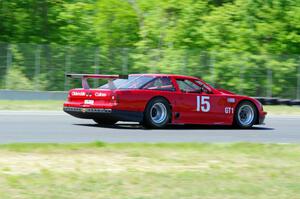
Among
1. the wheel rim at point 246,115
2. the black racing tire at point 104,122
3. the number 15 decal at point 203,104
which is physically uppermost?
the number 15 decal at point 203,104

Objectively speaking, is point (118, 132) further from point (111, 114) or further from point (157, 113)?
point (157, 113)

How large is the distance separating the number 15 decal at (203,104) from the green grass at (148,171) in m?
4.53

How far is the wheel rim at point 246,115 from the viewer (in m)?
17.4

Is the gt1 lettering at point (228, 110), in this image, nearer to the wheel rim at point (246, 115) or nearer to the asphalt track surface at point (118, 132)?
the wheel rim at point (246, 115)

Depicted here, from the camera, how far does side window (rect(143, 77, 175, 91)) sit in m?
16.2

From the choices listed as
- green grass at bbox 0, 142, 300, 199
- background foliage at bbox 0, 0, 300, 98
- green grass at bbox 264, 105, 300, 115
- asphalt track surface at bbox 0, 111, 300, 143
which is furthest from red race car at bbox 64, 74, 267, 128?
background foliage at bbox 0, 0, 300, 98

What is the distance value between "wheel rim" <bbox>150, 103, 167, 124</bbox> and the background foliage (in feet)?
44.4

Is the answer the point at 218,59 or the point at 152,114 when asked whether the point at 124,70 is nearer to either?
the point at 218,59

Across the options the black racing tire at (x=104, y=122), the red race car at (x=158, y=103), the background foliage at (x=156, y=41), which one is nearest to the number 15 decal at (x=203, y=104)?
the red race car at (x=158, y=103)

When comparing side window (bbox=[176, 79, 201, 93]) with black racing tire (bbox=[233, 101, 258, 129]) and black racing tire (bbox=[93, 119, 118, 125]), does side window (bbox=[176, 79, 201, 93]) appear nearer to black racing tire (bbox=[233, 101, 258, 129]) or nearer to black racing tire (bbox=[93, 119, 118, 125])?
black racing tire (bbox=[233, 101, 258, 129])

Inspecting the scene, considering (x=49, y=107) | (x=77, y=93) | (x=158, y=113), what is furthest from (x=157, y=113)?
(x=49, y=107)

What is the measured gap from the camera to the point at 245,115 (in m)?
17.5

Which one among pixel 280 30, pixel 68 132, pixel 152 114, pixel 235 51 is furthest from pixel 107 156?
pixel 280 30

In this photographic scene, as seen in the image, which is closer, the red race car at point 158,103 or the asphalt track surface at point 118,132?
the asphalt track surface at point 118,132
